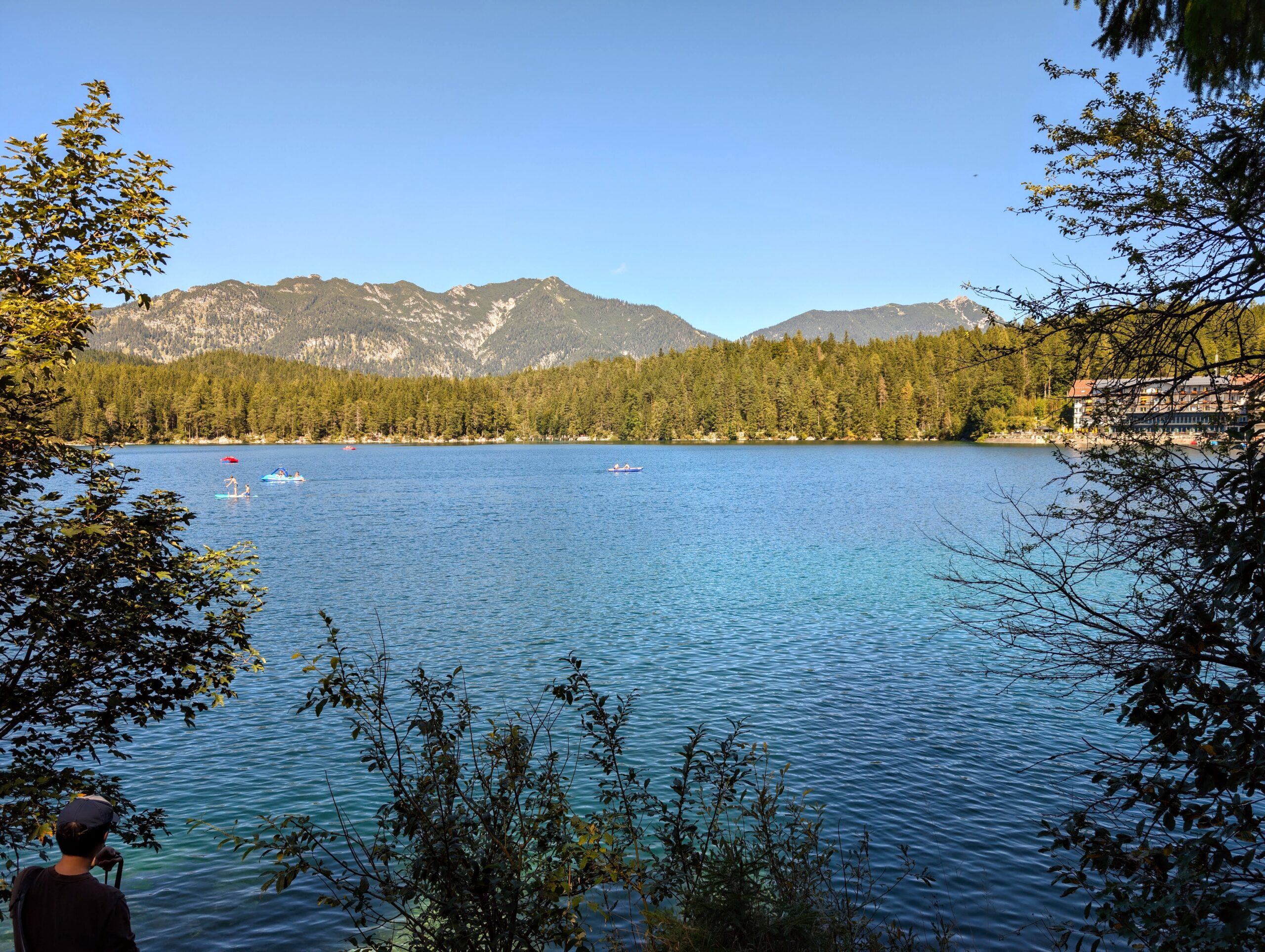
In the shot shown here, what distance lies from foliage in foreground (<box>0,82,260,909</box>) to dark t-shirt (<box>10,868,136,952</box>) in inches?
100

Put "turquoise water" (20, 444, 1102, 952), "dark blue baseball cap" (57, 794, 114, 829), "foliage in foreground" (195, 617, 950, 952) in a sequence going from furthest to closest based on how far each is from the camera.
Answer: "turquoise water" (20, 444, 1102, 952) → "foliage in foreground" (195, 617, 950, 952) → "dark blue baseball cap" (57, 794, 114, 829)

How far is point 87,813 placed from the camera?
5.08 meters

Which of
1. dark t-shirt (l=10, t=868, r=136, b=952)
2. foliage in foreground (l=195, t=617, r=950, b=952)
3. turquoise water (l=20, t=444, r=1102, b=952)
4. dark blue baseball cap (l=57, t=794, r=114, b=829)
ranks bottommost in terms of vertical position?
turquoise water (l=20, t=444, r=1102, b=952)

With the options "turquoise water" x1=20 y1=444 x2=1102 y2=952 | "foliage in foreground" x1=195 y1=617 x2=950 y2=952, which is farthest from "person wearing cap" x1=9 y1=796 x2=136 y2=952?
"turquoise water" x1=20 y1=444 x2=1102 y2=952

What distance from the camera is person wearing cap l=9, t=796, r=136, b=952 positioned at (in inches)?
199

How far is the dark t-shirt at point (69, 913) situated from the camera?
16.7 feet

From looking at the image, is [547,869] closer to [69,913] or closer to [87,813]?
[69,913]

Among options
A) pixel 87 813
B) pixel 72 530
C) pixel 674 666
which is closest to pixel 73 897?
pixel 87 813

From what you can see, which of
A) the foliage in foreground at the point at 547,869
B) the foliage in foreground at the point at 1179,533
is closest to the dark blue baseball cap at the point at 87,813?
the foliage in foreground at the point at 547,869

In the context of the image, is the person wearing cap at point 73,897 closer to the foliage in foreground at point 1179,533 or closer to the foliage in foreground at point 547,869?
the foliage in foreground at point 547,869

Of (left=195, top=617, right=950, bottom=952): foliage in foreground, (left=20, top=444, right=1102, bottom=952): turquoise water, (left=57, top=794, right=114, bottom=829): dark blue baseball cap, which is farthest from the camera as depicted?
(left=20, top=444, right=1102, bottom=952): turquoise water

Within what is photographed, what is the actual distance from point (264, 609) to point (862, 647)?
2032 cm

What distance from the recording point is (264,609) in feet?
94.2

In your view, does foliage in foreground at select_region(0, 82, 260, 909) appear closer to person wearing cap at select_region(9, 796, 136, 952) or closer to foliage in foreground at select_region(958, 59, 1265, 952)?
person wearing cap at select_region(9, 796, 136, 952)
